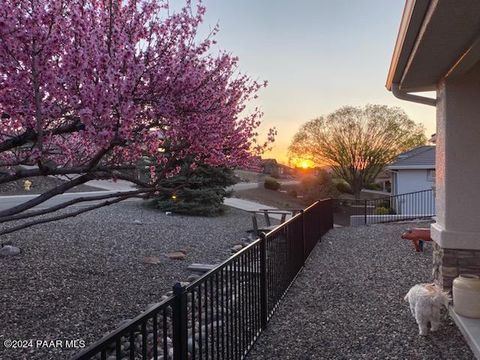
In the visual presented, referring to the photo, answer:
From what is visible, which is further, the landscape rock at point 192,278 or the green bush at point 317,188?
the green bush at point 317,188

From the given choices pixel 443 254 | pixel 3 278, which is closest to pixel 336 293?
pixel 443 254

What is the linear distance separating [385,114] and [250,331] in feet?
97.5

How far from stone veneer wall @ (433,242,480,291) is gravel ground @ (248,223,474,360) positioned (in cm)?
43

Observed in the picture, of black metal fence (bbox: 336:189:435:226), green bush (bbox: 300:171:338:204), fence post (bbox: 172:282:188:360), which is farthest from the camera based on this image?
green bush (bbox: 300:171:338:204)

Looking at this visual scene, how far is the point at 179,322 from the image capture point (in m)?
2.59

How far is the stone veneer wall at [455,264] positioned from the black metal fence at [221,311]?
1.83m

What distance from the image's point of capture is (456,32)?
346cm

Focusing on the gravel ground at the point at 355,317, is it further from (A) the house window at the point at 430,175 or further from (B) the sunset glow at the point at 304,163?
(B) the sunset glow at the point at 304,163

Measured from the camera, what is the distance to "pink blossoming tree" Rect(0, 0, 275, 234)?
337cm

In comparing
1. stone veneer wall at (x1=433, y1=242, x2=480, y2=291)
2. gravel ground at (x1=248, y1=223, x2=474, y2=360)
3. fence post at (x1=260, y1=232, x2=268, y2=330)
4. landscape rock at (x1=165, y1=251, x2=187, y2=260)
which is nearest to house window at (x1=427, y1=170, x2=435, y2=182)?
gravel ground at (x1=248, y1=223, x2=474, y2=360)

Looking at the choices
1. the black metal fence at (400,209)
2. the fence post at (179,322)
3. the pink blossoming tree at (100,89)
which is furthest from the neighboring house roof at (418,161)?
the fence post at (179,322)

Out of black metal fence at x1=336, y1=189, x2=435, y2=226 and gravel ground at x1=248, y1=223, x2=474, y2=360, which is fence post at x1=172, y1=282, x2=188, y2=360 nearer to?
gravel ground at x1=248, y1=223, x2=474, y2=360

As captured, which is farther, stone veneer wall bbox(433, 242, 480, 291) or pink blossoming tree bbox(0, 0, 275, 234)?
stone veneer wall bbox(433, 242, 480, 291)

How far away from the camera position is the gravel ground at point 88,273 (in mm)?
4844
